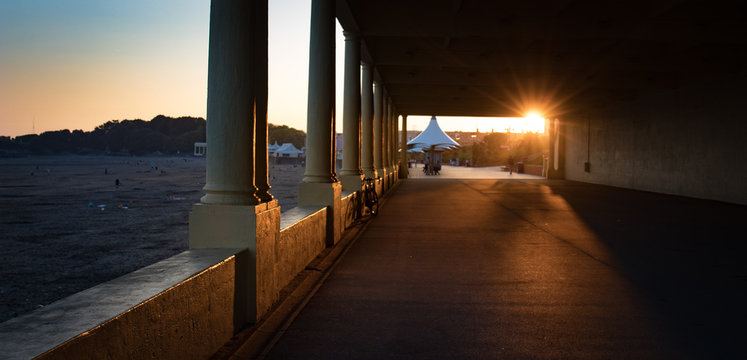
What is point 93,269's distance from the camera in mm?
8203

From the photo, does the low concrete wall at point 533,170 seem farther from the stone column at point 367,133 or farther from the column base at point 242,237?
the column base at point 242,237

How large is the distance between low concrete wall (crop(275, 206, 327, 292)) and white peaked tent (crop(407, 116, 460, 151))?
34.0m

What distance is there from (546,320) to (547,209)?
10727 mm

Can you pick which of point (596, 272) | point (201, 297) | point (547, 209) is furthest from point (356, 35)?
point (201, 297)

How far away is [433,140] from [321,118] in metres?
33.8

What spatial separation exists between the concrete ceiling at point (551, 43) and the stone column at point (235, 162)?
6.81m

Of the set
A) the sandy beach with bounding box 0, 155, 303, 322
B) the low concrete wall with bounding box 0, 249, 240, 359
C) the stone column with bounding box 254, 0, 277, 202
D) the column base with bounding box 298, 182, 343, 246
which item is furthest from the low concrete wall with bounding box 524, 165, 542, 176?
the low concrete wall with bounding box 0, 249, 240, 359

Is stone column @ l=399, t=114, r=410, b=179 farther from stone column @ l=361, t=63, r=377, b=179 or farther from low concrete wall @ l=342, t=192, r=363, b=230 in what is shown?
low concrete wall @ l=342, t=192, r=363, b=230

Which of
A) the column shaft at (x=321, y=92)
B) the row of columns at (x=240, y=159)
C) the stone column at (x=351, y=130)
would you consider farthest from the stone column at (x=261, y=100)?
the stone column at (x=351, y=130)

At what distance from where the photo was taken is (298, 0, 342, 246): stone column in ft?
28.0

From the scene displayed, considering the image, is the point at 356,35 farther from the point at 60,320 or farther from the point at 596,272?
the point at 60,320

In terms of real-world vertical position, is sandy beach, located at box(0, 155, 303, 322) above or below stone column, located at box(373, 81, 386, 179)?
below

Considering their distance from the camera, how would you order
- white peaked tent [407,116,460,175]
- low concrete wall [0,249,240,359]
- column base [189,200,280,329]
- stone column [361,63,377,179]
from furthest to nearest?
1. white peaked tent [407,116,460,175]
2. stone column [361,63,377,179]
3. column base [189,200,280,329]
4. low concrete wall [0,249,240,359]

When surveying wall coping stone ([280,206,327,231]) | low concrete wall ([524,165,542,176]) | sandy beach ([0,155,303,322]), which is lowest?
sandy beach ([0,155,303,322])
